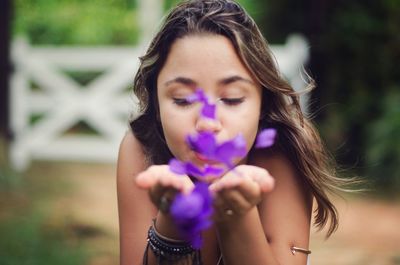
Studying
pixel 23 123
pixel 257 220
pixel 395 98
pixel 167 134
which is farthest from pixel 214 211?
pixel 23 123

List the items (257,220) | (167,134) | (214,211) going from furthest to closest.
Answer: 1. (167,134)
2. (257,220)
3. (214,211)

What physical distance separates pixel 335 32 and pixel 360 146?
149cm

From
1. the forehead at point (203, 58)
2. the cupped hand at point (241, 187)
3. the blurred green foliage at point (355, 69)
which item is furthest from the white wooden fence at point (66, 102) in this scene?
the cupped hand at point (241, 187)

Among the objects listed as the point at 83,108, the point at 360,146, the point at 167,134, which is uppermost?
the point at 83,108

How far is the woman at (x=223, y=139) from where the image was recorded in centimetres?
169

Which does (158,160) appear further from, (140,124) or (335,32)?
(335,32)

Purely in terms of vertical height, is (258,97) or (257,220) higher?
(258,97)

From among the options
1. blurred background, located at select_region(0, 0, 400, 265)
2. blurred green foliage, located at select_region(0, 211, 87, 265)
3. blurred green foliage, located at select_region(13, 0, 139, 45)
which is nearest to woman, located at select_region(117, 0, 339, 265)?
blurred green foliage, located at select_region(0, 211, 87, 265)

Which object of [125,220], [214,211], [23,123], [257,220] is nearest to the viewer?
[214,211]

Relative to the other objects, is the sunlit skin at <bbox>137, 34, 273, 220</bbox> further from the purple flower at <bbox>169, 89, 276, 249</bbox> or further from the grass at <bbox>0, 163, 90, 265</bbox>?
the grass at <bbox>0, 163, 90, 265</bbox>

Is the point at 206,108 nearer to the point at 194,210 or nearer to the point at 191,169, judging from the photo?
the point at 191,169

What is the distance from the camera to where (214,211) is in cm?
166

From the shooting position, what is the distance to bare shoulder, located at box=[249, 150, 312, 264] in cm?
220

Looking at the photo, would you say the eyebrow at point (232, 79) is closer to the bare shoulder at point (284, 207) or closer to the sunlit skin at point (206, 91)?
the sunlit skin at point (206, 91)
